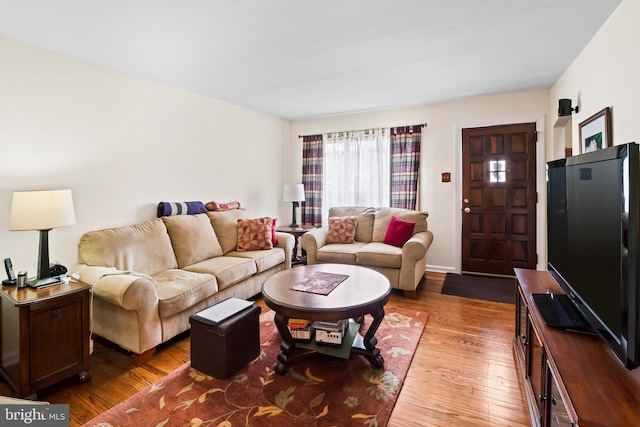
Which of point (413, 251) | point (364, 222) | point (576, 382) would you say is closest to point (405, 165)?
point (364, 222)

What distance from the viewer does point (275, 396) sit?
6.09 feet

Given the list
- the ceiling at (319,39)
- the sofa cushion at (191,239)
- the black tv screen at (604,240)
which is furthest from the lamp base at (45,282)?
the black tv screen at (604,240)

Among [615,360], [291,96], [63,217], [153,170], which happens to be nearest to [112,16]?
[63,217]

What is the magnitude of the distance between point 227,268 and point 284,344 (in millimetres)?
1052

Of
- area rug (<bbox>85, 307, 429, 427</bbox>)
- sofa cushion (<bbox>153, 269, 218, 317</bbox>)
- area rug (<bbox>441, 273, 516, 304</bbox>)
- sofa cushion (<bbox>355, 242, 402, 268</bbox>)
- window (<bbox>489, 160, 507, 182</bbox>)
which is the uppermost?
window (<bbox>489, 160, 507, 182</bbox>)

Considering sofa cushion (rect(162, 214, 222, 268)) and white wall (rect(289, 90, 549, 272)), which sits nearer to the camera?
sofa cushion (rect(162, 214, 222, 268))

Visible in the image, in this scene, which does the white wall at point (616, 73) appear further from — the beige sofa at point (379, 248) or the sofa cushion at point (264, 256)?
the sofa cushion at point (264, 256)

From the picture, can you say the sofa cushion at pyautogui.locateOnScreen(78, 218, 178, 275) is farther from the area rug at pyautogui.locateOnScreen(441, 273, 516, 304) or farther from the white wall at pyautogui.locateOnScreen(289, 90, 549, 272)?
the white wall at pyautogui.locateOnScreen(289, 90, 549, 272)

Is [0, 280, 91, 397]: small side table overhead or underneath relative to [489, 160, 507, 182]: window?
underneath

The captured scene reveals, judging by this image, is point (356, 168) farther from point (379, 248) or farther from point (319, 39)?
point (319, 39)

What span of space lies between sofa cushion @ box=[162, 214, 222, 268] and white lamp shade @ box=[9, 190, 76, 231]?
1.08 metres

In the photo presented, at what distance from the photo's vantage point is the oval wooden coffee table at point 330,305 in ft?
6.43

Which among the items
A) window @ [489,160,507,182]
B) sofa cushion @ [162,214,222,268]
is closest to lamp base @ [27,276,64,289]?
sofa cushion @ [162,214,222,268]

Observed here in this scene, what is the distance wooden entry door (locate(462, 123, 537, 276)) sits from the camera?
404 centimetres
